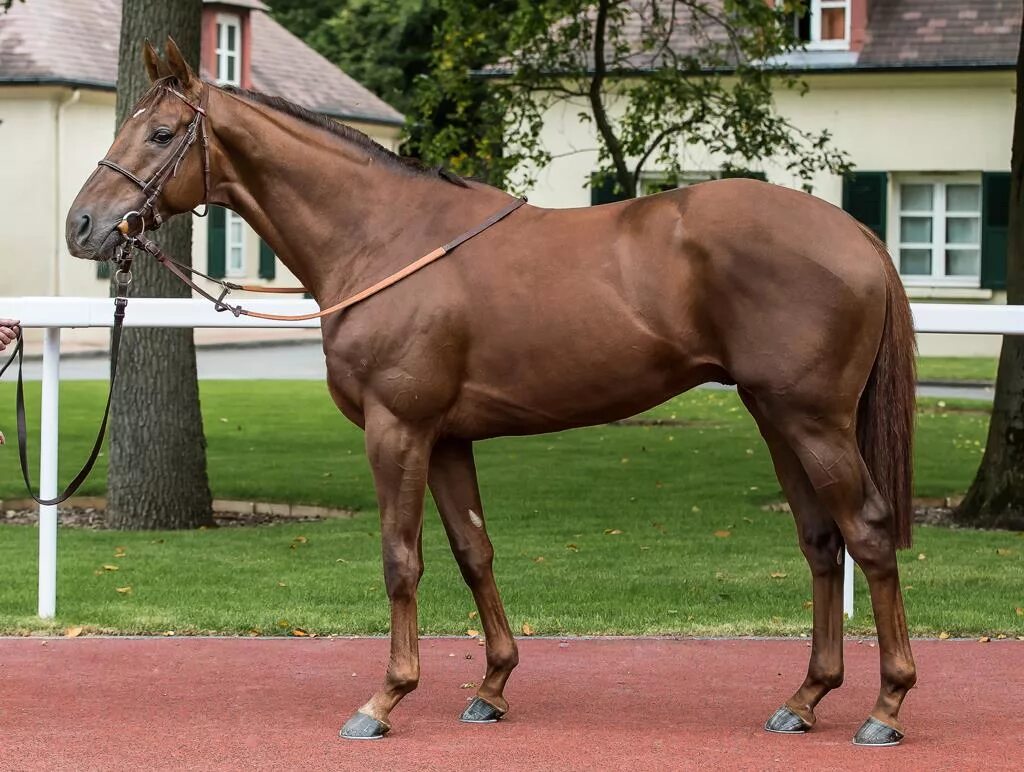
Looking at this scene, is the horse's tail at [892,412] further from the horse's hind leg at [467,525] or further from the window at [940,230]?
the window at [940,230]

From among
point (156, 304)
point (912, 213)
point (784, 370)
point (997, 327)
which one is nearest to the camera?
point (784, 370)

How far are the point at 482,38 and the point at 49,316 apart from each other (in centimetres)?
891

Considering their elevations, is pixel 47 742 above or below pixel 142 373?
below

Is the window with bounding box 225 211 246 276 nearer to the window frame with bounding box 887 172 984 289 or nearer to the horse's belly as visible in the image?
the window frame with bounding box 887 172 984 289

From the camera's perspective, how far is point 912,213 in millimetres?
27203

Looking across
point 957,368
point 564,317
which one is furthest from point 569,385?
point 957,368

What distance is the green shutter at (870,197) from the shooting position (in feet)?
87.6

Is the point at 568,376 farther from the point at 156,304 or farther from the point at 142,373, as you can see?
the point at 142,373

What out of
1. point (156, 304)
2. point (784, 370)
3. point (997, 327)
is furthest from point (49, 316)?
point (997, 327)

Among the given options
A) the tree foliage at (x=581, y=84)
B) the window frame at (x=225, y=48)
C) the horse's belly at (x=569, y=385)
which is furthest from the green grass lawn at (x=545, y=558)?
the window frame at (x=225, y=48)

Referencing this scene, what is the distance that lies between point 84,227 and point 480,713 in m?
2.22

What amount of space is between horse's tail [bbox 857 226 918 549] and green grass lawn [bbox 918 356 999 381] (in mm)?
17521

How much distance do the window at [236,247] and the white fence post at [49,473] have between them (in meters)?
29.3

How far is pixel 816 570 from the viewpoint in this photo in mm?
5613
